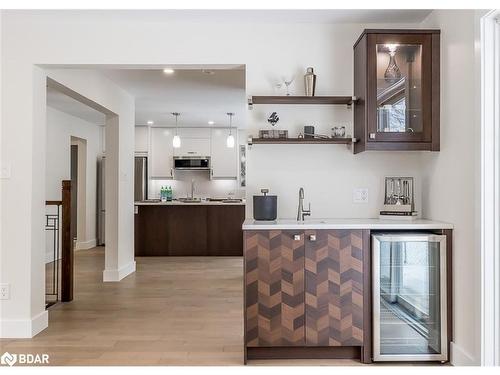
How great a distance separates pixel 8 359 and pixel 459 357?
3.05 m

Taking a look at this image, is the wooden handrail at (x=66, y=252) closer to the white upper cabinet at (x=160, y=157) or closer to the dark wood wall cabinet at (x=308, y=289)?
the dark wood wall cabinet at (x=308, y=289)

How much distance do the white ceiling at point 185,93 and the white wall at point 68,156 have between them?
1.11 metres

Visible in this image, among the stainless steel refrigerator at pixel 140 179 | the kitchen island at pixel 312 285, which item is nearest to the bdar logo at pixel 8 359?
the kitchen island at pixel 312 285

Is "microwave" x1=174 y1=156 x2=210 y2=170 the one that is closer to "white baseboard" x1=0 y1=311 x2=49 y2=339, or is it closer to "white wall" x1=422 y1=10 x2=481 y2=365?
"white baseboard" x1=0 y1=311 x2=49 y2=339

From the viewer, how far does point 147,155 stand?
9.24 m

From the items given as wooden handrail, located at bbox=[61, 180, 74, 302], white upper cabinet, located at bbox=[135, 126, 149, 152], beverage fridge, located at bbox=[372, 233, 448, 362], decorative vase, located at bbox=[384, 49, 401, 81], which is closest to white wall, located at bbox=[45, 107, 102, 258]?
white upper cabinet, located at bbox=[135, 126, 149, 152]

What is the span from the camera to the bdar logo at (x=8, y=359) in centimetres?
298

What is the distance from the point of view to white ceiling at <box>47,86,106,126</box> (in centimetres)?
637

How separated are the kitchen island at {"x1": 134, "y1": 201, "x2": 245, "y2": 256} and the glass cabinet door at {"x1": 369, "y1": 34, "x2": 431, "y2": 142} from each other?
462 centimetres

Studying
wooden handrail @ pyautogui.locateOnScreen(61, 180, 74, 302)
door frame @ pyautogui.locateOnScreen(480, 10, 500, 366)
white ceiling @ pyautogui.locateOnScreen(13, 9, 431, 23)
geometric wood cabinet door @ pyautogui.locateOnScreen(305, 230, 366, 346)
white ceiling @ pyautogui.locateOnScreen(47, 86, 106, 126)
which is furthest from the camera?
white ceiling @ pyautogui.locateOnScreen(47, 86, 106, 126)
